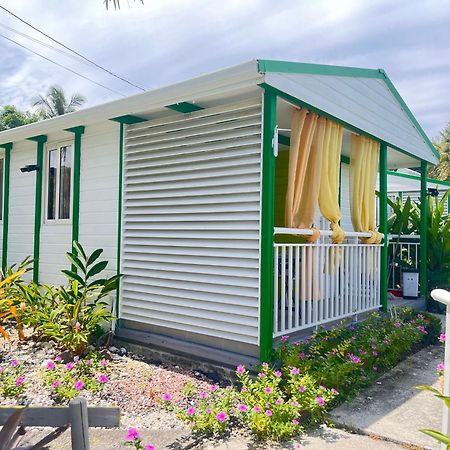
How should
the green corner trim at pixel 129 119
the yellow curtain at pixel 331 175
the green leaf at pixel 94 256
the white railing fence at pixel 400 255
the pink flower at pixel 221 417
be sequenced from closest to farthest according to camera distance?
1. the pink flower at pixel 221 417
2. the yellow curtain at pixel 331 175
3. the green corner trim at pixel 129 119
4. the green leaf at pixel 94 256
5. the white railing fence at pixel 400 255

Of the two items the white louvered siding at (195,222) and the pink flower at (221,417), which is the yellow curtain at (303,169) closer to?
the white louvered siding at (195,222)

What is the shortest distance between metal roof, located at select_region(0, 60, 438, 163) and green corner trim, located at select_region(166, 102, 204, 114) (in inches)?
2.5

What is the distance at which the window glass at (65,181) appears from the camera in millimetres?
6055

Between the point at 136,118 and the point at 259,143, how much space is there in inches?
67.9

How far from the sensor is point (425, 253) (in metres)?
7.20

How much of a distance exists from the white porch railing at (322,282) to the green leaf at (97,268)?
1.99m

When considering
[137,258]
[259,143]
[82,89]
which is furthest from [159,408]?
[82,89]

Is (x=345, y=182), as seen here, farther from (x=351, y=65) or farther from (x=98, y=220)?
(x=98, y=220)

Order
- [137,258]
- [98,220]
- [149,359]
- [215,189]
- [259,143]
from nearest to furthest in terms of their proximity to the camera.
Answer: [259,143] < [215,189] < [149,359] < [137,258] < [98,220]

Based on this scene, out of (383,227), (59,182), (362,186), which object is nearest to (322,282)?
(362,186)

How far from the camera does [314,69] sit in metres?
4.38

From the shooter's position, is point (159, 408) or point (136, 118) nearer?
point (159, 408)

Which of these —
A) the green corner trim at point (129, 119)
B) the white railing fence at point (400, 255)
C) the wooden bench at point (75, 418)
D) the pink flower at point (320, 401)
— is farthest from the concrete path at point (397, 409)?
the green corner trim at point (129, 119)

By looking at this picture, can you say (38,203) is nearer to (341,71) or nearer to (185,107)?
(185,107)
